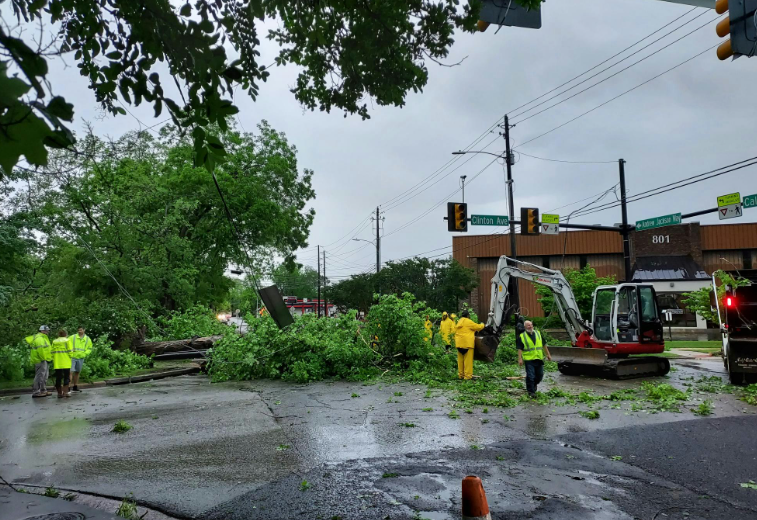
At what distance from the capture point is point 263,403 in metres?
11.7

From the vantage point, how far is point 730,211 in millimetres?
19406

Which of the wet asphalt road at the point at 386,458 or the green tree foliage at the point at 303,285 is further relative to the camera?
the green tree foliage at the point at 303,285

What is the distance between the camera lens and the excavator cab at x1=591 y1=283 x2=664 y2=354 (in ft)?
52.3

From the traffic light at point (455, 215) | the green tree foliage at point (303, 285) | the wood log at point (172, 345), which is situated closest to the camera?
the traffic light at point (455, 215)

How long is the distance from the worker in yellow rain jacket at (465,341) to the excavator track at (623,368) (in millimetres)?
3303

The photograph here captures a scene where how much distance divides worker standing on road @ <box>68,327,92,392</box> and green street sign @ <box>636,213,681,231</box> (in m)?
20.4

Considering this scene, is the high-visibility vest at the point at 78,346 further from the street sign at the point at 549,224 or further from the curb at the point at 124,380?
the street sign at the point at 549,224

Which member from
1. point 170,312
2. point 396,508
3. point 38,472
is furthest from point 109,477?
point 170,312

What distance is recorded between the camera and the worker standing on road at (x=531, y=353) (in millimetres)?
11383

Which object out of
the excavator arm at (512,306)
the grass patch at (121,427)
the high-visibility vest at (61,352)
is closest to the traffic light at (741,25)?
the grass patch at (121,427)

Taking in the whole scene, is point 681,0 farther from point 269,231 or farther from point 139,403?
point 269,231

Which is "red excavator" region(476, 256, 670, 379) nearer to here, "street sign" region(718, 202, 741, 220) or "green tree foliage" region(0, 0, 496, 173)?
"street sign" region(718, 202, 741, 220)

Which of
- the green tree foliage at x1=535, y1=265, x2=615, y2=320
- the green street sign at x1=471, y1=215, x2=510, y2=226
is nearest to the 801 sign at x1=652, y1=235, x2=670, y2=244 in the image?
the green tree foliage at x1=535, y1=265, x2=615, y2=320

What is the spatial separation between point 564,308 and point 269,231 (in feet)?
61.1
